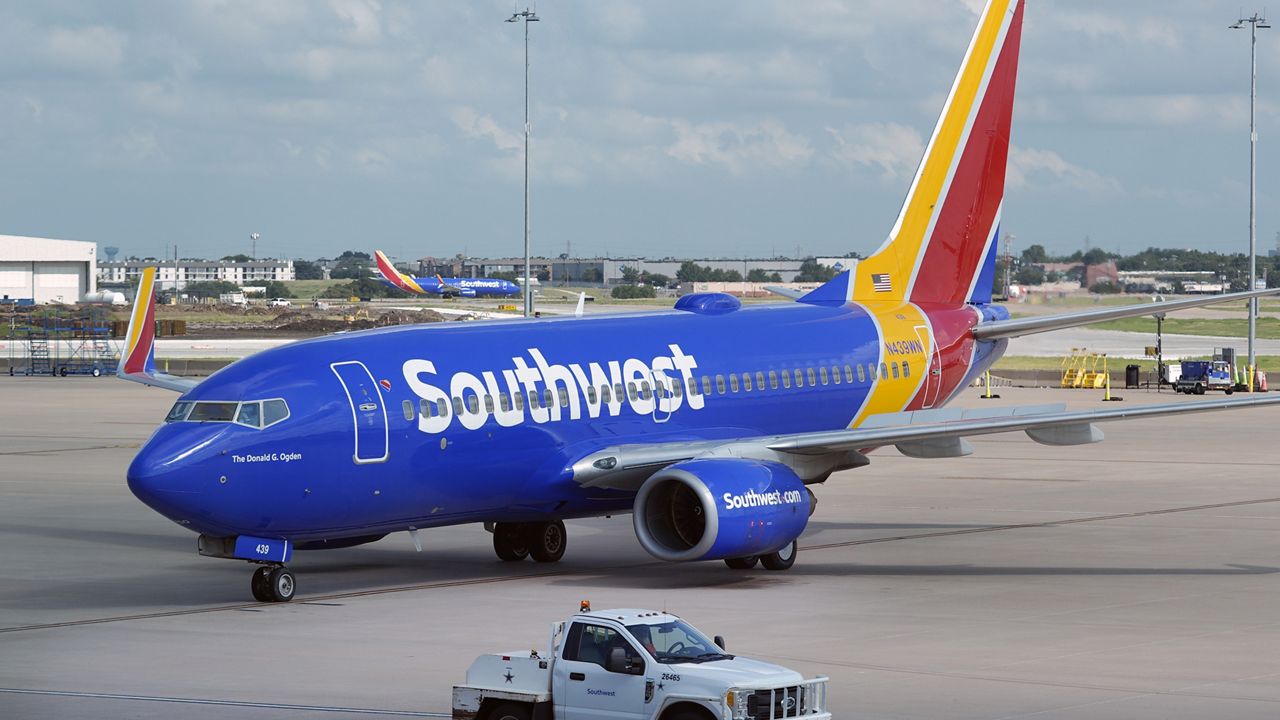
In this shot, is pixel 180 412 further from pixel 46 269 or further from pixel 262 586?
pixel 46 269

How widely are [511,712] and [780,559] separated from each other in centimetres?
1357

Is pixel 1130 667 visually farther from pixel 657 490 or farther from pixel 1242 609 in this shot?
pixel 657 490

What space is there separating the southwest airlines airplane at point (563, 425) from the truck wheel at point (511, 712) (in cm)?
960

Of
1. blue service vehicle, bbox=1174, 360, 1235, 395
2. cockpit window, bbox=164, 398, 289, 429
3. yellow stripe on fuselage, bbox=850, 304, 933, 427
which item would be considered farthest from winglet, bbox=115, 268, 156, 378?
blue service vehicle, bbox=1174, 360, 1235, 395

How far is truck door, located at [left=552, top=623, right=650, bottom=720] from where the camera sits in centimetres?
1605

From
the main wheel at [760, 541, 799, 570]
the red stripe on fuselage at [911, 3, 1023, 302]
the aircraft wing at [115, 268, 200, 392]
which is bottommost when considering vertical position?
the main wheel at [760, 541, 799, 570]

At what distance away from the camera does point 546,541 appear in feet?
102

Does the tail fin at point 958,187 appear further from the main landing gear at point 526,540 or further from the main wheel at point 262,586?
the main wheel at point 262,586

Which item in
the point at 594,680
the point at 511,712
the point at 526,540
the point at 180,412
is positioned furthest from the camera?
the point at 526,540

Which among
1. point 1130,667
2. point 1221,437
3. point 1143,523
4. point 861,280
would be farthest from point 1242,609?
point 1221,437

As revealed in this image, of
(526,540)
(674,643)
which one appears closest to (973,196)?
(526,540)

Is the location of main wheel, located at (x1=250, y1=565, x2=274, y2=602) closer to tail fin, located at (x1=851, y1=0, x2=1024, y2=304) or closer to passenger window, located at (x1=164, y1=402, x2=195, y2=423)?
passenger window, located at (x1=164, y1=402, x2=195, y2=423)

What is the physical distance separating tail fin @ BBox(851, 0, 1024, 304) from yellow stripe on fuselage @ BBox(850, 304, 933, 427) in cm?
113

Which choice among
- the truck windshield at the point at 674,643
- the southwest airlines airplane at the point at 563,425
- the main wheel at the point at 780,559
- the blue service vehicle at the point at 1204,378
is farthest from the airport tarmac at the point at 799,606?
the blue service vehicle at the point at 1204,378
